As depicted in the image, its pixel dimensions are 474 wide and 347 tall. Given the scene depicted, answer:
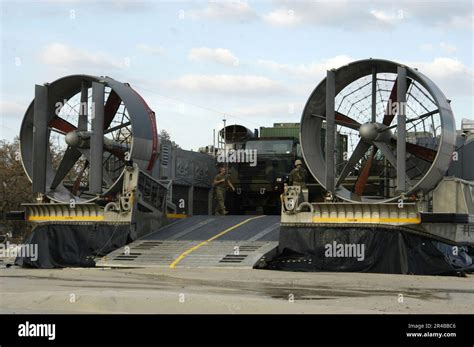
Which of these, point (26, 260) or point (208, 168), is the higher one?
point (208, 168)

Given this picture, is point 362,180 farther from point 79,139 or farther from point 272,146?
point 79,139

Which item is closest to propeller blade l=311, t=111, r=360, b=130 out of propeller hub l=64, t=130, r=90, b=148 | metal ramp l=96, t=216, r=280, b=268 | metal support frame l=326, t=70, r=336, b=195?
metal support frame l=326, t=70, r=336, b=195

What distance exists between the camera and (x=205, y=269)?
19047 mm

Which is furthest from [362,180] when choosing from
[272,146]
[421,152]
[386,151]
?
[272,146]

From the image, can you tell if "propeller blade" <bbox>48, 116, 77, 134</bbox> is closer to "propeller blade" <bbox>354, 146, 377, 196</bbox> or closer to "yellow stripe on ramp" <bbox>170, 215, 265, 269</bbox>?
"yellow stripe on ramp" <bbox>170, 215, 265, 269</bbox>

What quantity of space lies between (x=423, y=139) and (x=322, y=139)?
3986 millimetres

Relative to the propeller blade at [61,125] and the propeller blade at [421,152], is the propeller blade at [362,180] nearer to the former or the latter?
the propeller blade at [421,152]

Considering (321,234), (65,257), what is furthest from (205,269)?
(65,257)

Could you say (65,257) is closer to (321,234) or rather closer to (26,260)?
(26,260)

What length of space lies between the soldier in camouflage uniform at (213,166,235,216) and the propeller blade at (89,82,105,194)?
4.23 m

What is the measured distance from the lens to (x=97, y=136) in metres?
22.3

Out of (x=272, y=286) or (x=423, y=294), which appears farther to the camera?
(x=272, y=286)

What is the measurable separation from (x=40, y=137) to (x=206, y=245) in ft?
20.7

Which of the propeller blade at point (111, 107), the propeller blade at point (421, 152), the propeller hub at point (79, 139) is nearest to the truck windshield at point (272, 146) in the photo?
the propeller blade at point (111, 107)
